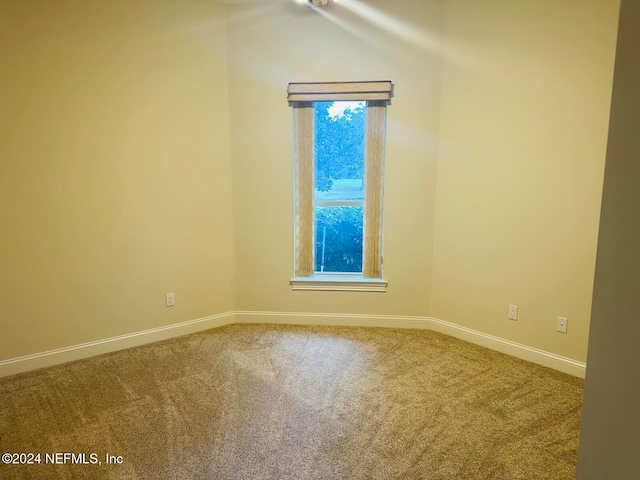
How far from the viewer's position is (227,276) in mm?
3705

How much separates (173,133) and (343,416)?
8.42 feet

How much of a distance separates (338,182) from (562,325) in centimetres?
214

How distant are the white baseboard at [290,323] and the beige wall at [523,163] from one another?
0.29 ft

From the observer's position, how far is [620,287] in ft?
2.73

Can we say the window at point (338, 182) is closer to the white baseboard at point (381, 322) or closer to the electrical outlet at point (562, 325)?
the white baseboard at point (381, 322)

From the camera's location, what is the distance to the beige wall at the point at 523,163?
2594 millimetres

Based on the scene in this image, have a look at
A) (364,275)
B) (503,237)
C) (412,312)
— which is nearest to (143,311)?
(364,275)

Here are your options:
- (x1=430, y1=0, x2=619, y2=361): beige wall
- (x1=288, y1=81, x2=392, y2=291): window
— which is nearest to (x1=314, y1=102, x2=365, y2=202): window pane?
(x1=288, y1=81, x2=392, y2=291): window

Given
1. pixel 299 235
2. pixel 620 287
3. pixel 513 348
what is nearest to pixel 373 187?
pixel 299 235

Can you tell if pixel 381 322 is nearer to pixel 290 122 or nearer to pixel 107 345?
pixel 290 122

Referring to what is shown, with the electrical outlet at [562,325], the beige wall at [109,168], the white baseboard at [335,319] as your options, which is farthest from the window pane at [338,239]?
the electrical outlet at [562,325]

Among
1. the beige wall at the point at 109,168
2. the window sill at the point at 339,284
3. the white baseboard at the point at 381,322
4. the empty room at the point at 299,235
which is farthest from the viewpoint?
the window sill at the point at 339,284

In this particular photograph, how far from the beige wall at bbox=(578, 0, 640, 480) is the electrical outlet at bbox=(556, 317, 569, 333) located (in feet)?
7.22

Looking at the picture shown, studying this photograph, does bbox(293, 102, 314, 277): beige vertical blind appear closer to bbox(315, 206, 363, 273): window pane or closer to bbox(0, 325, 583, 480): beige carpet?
bbox(315, 206, 363, 273): window pane
